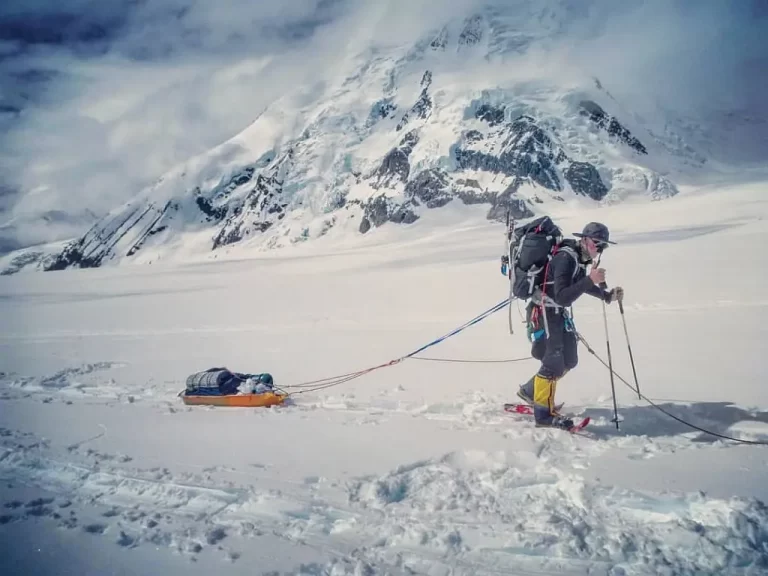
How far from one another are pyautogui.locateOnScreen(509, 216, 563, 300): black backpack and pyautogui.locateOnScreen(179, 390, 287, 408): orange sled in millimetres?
3561

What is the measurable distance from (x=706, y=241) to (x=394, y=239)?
97578 mm

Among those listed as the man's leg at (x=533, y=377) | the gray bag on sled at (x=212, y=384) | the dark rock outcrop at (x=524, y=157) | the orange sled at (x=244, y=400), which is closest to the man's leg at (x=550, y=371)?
the man's leg at (x=533, y=377)

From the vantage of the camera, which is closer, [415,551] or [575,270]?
[415,551]

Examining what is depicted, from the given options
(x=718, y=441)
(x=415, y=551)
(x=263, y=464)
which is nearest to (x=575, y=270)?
(x=718, y=441)

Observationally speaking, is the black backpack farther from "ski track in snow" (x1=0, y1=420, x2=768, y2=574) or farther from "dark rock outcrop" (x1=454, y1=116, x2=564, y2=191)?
"dark rock outcrop" (x1=454, y1=116, x2=564, y2=191)

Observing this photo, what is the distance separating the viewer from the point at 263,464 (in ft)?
15.8

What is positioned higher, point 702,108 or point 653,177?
point 702,108

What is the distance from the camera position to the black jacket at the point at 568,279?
505 cm

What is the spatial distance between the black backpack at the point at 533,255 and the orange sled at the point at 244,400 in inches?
140

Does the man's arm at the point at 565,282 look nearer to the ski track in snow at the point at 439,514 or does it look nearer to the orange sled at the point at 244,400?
the ski track in snow at the point at 439,514

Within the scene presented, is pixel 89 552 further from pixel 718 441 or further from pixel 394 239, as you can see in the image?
pixel 394 239

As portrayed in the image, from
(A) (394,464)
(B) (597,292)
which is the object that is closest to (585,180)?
(B) (597,292)

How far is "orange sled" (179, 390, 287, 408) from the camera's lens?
686cm

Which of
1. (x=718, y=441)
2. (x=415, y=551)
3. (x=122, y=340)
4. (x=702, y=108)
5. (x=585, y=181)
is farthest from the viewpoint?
(x=702, y=108)
